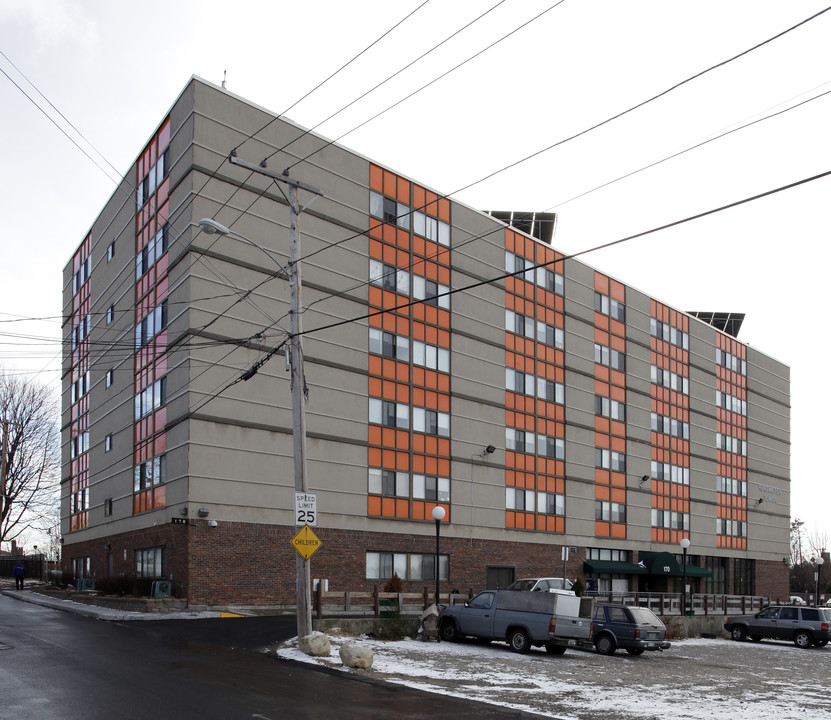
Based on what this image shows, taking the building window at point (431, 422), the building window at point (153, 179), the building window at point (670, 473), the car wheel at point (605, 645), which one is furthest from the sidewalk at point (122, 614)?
the building window at point (670, 473)

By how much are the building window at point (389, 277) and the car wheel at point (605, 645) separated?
876 inches

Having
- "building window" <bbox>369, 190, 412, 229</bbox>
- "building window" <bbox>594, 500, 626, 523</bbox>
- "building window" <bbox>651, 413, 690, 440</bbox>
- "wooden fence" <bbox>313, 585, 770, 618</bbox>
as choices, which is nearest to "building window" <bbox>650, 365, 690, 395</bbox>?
"building window" <bbox>651, 413, 690, 440</bbox>

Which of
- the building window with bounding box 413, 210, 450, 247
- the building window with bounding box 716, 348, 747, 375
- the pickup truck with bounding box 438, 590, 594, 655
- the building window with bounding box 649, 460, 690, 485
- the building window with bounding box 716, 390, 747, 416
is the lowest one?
the pickup truck with bounding box 438, 590, 594, 655

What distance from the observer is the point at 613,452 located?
5922cm

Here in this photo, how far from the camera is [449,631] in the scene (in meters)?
25.3

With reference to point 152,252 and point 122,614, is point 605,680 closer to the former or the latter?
point 122,614

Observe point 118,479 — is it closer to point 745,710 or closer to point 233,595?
point 233,595

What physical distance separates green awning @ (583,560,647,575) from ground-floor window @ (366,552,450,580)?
516 inches

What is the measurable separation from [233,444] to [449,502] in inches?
562

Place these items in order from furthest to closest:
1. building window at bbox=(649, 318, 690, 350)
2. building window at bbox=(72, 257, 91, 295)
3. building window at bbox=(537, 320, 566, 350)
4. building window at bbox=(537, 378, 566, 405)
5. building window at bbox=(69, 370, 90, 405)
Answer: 1. building window at bbox=(649, 318, 690, 350)
2. building window at bbox=(537, 320, 566, 350)
3. building window at bbox=(72, 257, 91, 295)
4. building window at bbox=(537, 378, 566, 405)
5. building window at bbox=(69, 370, 90, 405)

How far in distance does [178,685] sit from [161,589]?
21618 millimetres

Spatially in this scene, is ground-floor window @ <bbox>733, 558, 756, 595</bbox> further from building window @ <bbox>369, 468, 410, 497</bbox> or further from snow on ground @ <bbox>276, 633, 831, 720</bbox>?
snow on ground @ <bbox>276, 633, 831, 720</bbox>

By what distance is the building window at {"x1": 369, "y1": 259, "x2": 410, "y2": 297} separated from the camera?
1730 inches

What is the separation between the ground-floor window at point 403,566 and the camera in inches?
1652
